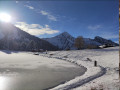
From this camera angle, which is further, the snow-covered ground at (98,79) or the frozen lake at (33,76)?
the frozen lake at (33,76)

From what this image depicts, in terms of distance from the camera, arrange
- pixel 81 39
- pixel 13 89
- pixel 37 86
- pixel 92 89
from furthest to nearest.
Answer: pixel 81 39
pixel 37 86
pixel 13 89
pixel 92 89

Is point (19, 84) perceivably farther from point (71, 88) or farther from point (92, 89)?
point (92, 89)

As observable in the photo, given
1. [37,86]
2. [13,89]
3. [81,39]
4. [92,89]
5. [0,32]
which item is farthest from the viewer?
[0,32]

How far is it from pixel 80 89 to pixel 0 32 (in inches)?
8498

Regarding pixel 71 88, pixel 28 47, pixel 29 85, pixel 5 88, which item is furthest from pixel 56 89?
pixel 28 47

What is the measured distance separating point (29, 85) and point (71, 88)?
13.1 ft

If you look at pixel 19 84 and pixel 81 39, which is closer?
pixel 19 84

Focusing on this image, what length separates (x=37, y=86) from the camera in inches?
431

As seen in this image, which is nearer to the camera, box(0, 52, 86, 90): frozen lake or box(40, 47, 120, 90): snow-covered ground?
box(40, 47, 120, 90): snow-covered ground

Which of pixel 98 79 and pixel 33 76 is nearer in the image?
pixel 98 79

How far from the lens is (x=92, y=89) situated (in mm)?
9422

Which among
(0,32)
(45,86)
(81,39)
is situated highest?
(0,32)

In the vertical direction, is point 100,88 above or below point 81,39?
below

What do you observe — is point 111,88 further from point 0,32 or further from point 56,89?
point 0,32
